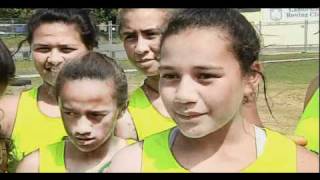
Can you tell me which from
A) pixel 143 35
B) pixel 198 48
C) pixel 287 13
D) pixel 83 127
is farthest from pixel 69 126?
pixel 287 13

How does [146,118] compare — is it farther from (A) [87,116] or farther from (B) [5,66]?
(B) [5,66]

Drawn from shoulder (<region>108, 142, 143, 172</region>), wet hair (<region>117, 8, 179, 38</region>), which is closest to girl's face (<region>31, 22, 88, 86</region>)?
wet hair (<region>117, 8, 179, 38</region>)

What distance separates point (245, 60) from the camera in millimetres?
912

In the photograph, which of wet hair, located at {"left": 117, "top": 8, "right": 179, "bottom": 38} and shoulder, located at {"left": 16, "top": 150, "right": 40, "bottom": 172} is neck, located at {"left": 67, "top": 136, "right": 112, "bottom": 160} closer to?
shoulder, located at {"left": 16, "top": 150, "right": 40, "bottom": 172}

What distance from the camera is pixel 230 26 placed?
35.4 inches

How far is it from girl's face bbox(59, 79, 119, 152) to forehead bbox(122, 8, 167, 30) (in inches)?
5.6

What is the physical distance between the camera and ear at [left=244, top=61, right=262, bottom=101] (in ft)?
3.04

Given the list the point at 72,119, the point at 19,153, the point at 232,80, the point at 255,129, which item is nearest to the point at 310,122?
the point at 255,129

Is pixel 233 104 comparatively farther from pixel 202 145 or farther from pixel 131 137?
pixel 131 137

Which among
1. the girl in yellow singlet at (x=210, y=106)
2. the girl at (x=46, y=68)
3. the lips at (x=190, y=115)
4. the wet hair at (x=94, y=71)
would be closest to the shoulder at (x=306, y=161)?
the girl in yellow singlet at (x=210, y=106)

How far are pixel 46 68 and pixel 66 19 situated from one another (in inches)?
5.1
